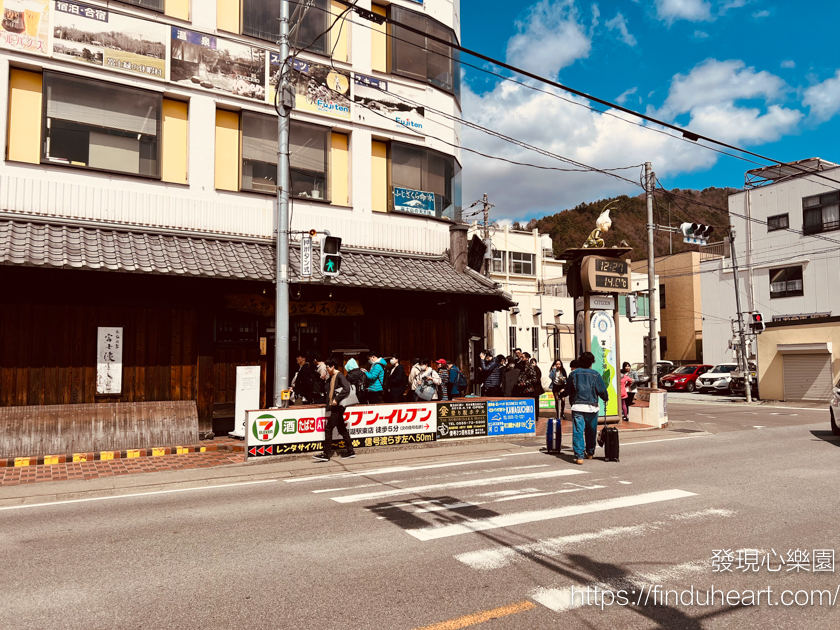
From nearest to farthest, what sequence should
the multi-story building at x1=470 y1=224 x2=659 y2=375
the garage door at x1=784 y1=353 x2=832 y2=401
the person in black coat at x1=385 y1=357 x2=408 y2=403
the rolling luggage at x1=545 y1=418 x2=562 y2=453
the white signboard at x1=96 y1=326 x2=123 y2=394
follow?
the rolling luggage at x1=545 y1=418 x2=562 y2=453 → the white signboard at x1=96 y1=326 x2=123 y2=394 → the person in black coat at x1=385 y1=357 x2=408 y2=403 → the garage door at x1=784 y1=353 x2=832 y2=401 → the multi-story building at x1=470 y1=224 x2=659 y2=375

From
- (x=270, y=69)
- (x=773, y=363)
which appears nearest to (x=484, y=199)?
(x=773, y=363)

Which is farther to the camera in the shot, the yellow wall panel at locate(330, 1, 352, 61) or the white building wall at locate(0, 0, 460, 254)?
the yellow wall panel at locate(330, 1, 352, 61)

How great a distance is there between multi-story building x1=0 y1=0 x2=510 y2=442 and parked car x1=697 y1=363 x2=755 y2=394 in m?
23.0

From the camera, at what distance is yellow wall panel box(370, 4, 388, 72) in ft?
55.1

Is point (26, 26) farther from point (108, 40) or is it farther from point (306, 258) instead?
point (306, 258)

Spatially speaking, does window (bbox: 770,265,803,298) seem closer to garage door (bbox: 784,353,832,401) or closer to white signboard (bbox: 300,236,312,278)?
garage door (bbox: 784,353,832,401)

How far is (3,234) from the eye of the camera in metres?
11.4

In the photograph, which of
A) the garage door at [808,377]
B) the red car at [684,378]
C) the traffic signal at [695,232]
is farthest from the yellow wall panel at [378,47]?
the red car at [684,378]

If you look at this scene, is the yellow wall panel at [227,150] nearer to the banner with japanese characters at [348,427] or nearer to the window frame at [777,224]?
the banner with japanese characters at [348,427]

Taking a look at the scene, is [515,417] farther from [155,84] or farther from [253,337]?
[155,84]

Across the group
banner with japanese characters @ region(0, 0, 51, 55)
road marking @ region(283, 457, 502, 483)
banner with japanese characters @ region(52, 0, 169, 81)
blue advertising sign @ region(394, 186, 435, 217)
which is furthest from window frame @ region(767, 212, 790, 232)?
banner with japanese characters @ region(0, 0, 51, 55)

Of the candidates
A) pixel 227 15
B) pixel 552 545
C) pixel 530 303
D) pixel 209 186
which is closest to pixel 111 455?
pixel 209 186

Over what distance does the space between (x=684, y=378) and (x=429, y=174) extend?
86.3 feet

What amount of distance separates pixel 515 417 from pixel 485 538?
26.7 feet
